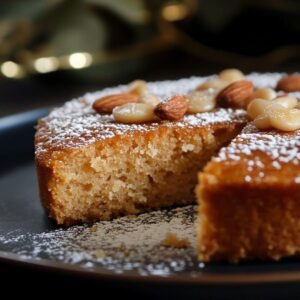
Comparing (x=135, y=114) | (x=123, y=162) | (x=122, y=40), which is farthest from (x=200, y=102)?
(x=122, y=40)

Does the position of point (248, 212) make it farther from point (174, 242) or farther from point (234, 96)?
point (234, 96)

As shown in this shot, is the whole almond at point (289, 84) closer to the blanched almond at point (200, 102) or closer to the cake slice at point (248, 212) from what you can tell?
the blanched almond at point (200, 102)

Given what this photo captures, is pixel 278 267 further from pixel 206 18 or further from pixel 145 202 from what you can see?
pixel 206 18

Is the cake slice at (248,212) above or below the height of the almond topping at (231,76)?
below

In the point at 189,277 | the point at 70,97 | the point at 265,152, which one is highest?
the point at 70,97

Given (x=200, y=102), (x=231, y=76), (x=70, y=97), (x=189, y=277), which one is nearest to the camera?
(x=189, y=277)

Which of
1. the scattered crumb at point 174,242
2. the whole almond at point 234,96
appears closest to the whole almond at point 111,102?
the whole almond at point 234,96

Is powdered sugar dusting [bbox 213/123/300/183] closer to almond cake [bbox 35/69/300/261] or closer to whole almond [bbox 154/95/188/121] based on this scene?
almond cake [bbox 35/69/300/261]
